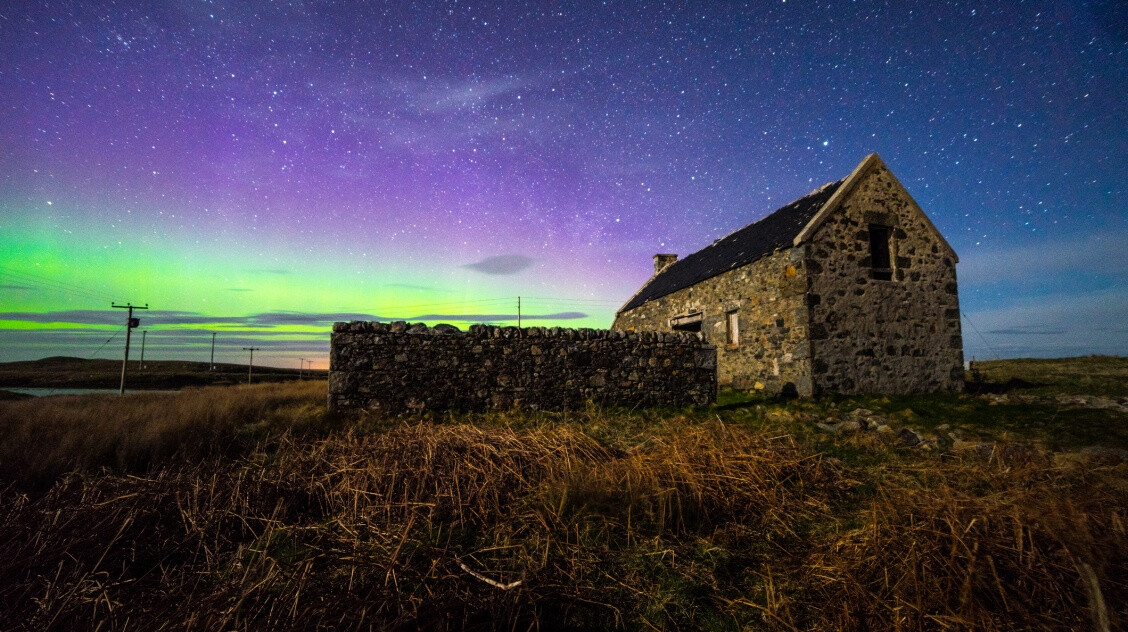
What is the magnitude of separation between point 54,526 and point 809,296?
1151 centimetres

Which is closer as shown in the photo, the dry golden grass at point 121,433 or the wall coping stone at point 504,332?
the dry golden grass at point 121,433

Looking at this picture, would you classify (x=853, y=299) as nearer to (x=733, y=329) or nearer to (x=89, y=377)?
(x=733, y=329)

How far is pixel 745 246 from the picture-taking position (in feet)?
43.9

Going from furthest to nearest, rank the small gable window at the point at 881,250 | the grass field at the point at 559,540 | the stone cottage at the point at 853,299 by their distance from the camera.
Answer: the small gable window at the point at 881,250 < the stone cottage at the point at 853,299 < the grass field at the point at 559,540

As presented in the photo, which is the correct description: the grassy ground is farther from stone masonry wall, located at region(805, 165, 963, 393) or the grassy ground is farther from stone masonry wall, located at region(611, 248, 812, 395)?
stone masonry wall, located at region(805, 165, 963, 393)

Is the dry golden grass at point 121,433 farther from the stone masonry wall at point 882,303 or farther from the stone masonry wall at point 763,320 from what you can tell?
the stone masonry wall at point 882,303

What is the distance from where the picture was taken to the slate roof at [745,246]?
1145cm

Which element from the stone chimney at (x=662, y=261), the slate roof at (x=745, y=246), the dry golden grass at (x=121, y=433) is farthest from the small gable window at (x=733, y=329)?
the dry golden grass at (x=121, y=433)

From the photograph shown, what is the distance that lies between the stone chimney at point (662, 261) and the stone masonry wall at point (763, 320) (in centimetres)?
727

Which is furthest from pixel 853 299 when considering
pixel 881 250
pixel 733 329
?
pixel 733 329

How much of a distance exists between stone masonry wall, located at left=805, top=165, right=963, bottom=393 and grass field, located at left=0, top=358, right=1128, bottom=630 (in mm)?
6977

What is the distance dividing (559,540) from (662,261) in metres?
20.4

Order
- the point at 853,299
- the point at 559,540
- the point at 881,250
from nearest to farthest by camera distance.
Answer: the point at 559,540
the point at 853,299
the point at 881,250

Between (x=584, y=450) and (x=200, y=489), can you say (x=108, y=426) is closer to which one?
(x=200, y=489)
